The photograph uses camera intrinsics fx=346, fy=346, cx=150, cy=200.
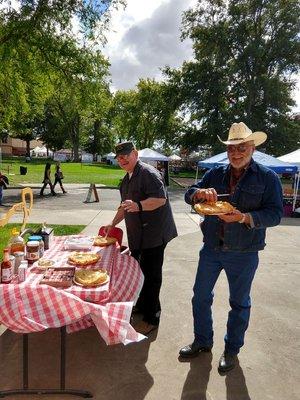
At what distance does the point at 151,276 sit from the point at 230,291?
1042 mm

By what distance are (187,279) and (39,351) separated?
3038 mm

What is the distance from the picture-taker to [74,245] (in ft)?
13.5

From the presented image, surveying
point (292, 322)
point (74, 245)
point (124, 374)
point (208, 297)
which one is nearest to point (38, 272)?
point (74, 245)

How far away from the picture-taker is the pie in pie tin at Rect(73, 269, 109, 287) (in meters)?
2.97

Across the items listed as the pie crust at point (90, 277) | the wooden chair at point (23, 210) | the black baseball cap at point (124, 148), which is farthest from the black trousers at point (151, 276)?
the wooden chair at point (23, 210)

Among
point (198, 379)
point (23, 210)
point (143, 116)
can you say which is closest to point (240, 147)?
point (198, 379)

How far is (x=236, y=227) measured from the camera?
125 inches

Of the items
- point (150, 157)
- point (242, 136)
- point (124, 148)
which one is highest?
point (242, 136)

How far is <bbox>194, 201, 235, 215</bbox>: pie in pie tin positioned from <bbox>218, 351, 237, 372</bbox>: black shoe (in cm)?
156

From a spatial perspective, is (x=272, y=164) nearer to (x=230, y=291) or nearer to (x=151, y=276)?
(x=151, y=276)

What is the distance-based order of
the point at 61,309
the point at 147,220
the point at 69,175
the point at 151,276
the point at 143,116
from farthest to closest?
the point at 143,116 < the point at 69,175 < the point at 151,276 < the point at 147,220 < the point at 61,309

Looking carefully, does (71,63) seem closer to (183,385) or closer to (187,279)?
(187,279)

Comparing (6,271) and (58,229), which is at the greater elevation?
(6,271)

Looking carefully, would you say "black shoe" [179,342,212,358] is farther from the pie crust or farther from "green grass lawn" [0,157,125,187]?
"green grass lawn" [0,157,125,187]
